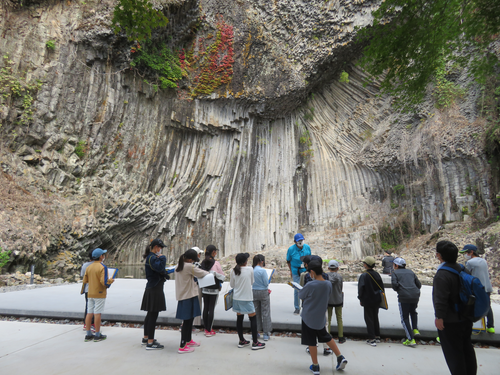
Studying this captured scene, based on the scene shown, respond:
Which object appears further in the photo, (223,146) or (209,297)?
(223,146)

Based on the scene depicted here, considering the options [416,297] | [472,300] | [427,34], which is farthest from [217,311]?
[427,34]

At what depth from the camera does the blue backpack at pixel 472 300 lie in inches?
103

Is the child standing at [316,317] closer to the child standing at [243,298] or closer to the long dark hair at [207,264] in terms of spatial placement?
the child standing at [243,298]

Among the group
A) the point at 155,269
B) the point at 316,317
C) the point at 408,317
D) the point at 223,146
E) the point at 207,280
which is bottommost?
the point at 408,317

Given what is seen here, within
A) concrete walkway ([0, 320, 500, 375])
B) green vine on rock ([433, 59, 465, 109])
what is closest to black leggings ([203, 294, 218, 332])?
concrete walkway ([0, 320, 500, 375])

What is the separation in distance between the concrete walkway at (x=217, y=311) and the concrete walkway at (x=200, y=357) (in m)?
0.30

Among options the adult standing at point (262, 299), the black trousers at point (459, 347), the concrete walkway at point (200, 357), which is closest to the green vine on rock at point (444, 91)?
the concrete walkway at point (200, 357)

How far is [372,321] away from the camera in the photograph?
4.16 m

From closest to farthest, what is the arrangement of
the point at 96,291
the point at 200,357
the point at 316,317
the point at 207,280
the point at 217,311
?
the point at 316,317, the point at 200,357, the point at 207,280, the point at 96,291, the point at 217,311

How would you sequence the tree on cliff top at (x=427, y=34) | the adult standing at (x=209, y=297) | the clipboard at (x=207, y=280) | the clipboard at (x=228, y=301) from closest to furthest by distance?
the clipboard at (x=207, y=280) < the clipboard at (x=228, y=301) < the adult standing at (x=209, y=297) < the tree on cliff top at (x=427, y=34)

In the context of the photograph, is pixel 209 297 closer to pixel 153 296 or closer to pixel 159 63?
pixel 153 296

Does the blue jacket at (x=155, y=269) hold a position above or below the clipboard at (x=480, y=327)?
above

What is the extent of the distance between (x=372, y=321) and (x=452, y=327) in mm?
1543

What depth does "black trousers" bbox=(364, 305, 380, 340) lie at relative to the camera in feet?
13.5
